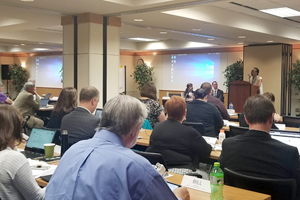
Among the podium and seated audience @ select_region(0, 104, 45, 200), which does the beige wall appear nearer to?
the podium

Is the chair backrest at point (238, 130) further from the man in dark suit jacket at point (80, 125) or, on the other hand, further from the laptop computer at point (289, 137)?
the man in dark suit jacket at point (80, 125)

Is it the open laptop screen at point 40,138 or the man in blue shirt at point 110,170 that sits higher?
the man in blue shirt at point 110,170

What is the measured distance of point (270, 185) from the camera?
90.0 inches

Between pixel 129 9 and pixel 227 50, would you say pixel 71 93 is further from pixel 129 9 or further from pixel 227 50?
pixel 227 50

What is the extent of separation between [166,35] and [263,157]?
329 inches

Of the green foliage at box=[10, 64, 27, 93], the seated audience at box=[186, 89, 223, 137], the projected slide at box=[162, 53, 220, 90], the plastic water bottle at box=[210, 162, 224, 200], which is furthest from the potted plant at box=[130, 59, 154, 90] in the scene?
the plastic water bottle at box=[210, 162, 224, 200]

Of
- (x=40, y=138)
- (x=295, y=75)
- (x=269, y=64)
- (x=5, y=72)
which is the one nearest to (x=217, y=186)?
(x=40, y=138)

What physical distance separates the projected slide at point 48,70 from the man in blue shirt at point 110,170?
53.9 feet

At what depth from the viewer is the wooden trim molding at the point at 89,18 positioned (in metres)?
6.41

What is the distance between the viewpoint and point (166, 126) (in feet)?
11.0

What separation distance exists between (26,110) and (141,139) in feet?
12.6

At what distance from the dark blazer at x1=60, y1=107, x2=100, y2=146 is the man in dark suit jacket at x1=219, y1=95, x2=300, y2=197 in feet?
4.94

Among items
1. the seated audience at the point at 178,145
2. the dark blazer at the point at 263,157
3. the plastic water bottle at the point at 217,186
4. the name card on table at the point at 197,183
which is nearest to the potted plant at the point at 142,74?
the seated audience at the point at 178,145

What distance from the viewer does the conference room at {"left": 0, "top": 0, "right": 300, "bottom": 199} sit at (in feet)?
19.9
